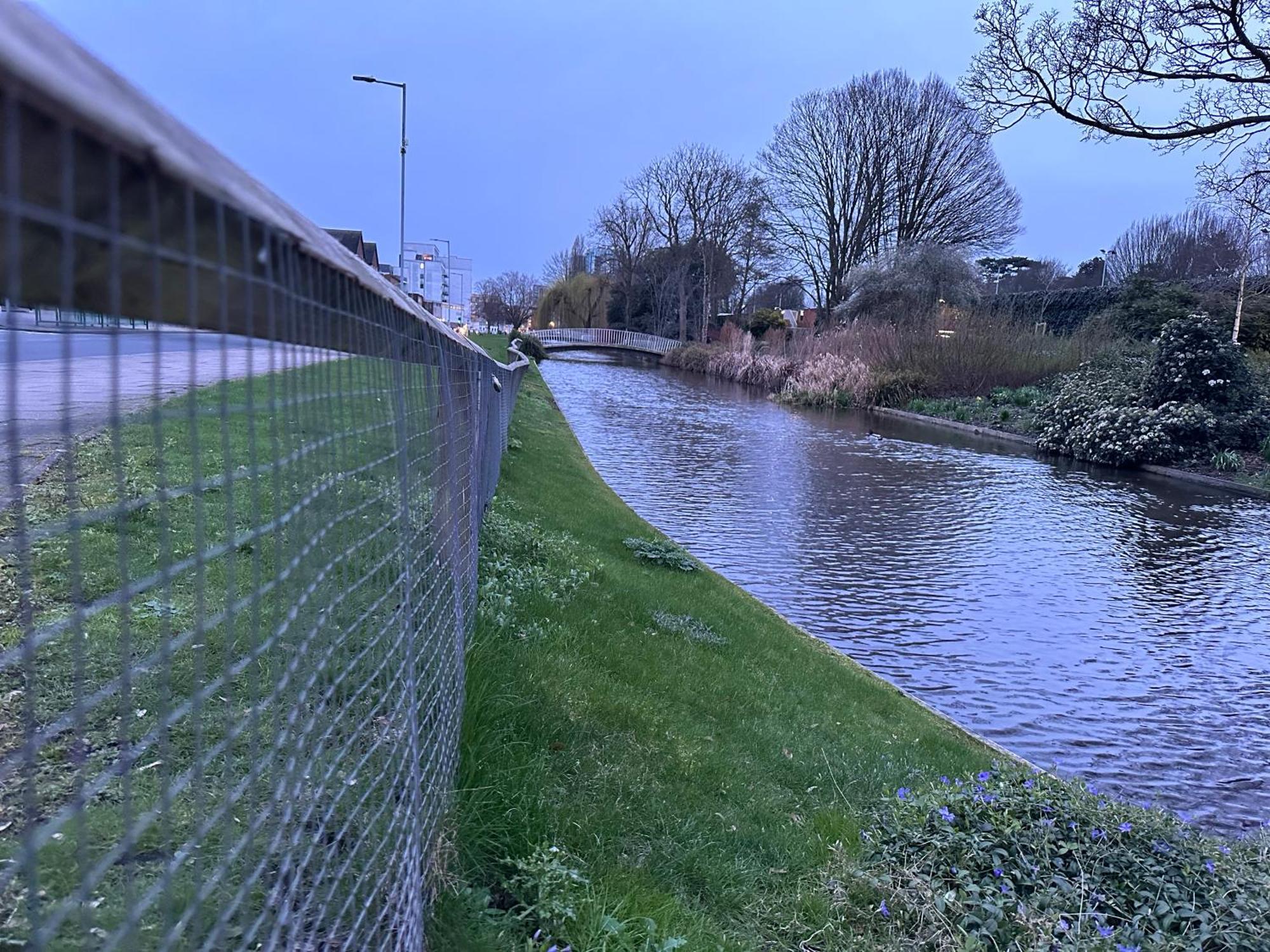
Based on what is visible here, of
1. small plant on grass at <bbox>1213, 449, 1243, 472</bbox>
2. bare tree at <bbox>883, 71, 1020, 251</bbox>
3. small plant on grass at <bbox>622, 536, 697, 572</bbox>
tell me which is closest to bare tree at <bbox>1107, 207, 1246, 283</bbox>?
bare tree at <bbox>883, 71, 1020, 251</bbox>

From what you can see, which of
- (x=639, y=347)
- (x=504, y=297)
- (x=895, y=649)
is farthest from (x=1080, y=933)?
(x=504, y=297)

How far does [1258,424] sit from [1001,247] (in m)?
28.8

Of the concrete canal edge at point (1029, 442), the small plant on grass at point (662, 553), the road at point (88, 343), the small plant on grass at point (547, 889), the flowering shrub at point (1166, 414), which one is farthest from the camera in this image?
the flowering shrub at point (1166, 414)

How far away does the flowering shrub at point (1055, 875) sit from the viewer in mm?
2744

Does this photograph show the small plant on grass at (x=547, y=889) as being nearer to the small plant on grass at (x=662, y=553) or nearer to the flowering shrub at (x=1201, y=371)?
the small plant on grass at (x=662, y=553)

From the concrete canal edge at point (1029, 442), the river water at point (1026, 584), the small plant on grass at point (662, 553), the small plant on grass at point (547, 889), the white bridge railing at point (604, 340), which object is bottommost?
the river water at point (1026, 584)

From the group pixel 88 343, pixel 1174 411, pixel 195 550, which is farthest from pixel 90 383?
pixel 1174 411

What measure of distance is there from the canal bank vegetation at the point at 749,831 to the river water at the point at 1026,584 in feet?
3.79

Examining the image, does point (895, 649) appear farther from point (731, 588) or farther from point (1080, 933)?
point (1080, 933)

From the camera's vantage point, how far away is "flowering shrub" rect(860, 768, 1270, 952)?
274cm

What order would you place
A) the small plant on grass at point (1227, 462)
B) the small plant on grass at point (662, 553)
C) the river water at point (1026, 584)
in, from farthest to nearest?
1. the small plant on grass at point (1227, 462)
2. the small plant on grass at point (662, 553)
3. the river water at point (1026, 584)

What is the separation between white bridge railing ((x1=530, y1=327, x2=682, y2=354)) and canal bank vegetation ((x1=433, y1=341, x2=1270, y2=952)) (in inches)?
1980

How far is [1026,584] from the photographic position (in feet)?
29.4

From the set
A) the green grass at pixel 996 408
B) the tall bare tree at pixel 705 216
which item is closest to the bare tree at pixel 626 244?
the tall bare tree at pixel 705 216
